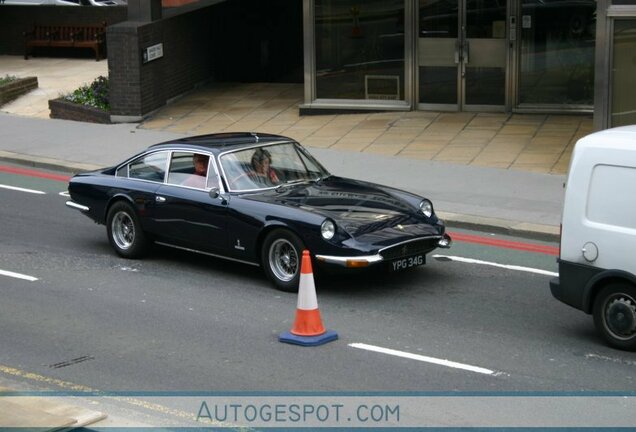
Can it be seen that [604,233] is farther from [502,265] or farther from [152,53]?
[152,53]

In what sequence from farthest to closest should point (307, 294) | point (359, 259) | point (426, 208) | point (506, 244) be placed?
point (506, 244) < point (426, 208) < point (359, 259) < point (307, 294)

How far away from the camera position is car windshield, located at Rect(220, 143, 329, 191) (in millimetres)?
11898

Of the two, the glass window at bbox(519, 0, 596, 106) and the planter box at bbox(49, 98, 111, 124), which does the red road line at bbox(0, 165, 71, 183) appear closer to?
the planter box at bbox(49, 98, 111, 124)

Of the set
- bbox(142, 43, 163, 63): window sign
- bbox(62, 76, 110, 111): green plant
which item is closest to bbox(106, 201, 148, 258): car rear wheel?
bbox(142, 43, 163, 63): window sign

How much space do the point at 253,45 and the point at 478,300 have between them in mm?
15889

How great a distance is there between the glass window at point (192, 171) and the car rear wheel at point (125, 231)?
2.18 ft

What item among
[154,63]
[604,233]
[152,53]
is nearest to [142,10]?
[152,53]

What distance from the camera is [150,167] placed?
1269 centimetres

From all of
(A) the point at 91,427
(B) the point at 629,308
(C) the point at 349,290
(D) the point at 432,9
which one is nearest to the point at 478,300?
(C) the point at 349,290

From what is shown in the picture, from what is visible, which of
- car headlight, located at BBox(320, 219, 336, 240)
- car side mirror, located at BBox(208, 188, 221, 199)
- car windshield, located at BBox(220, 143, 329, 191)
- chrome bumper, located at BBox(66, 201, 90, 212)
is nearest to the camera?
car headlight, located at BBox(320, 219, 336, 240)

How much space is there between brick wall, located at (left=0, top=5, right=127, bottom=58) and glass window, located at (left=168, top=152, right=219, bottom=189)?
16.4 metres

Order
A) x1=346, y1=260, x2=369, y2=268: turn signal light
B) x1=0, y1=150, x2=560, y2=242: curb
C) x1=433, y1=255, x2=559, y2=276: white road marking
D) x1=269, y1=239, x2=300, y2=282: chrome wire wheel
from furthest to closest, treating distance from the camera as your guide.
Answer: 1. x1=0, y1=150, x2=560, y2=242: curb
2. x1=433, y1=255, x2=559, y2=276: white road marking
3. x1=269, y1=239, x2=300, y2=282: chrome wire wheel
4. x1=346, y1=260, x2=369, y2=268: turn signal light

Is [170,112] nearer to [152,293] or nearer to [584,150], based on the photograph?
[152,293]

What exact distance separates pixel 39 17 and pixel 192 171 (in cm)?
1794
